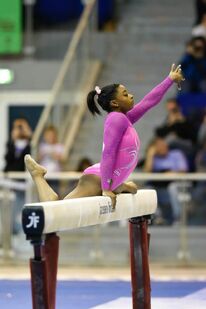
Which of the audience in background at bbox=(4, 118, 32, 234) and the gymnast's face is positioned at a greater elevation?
the gymnast's face

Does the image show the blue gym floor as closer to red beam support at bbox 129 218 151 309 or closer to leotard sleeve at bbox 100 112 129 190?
red beam support at bbox 129 218 151 309

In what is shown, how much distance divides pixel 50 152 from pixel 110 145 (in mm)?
5777

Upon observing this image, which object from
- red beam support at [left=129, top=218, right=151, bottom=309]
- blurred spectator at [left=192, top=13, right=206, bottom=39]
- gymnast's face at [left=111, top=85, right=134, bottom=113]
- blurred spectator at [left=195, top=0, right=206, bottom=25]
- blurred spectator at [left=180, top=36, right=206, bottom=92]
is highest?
blurred spectator at [left=195, top=0, right=206, bottom=25]

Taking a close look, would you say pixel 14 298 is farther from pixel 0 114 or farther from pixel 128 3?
pixel 128 3

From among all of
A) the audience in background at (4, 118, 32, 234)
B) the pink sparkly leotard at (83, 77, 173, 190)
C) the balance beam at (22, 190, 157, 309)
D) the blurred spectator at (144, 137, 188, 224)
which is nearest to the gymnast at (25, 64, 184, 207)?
the pink sparkly leotard at (83, 77, 173, 190)

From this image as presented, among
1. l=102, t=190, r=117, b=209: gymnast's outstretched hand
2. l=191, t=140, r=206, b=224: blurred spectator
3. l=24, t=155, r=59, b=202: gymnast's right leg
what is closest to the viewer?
l=102, t=190, r=117, b=209: gymnast's outstretched hand

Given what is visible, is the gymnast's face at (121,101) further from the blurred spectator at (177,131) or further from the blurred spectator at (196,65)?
the blurred spectator at (196,65)

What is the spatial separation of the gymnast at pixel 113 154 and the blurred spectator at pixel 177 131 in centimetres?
524

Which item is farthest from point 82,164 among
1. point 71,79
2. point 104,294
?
point 104,294

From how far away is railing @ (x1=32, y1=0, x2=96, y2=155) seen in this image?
1384cm

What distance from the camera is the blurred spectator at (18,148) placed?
13.3m

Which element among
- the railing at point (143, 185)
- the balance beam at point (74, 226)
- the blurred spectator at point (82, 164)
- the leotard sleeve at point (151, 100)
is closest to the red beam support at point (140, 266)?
the balance beam at point (74, 226)

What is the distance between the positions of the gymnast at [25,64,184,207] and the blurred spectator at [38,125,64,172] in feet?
17.3

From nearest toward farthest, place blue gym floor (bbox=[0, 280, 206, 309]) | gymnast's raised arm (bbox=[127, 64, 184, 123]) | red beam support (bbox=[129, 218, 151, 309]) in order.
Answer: red beam support (bbox=[129, 218, 151, 309])
gymnast's raised arm (bbox=[127, 64, 184, 123])
blue gym floor (bbox=[0, 280, 206, 309])
